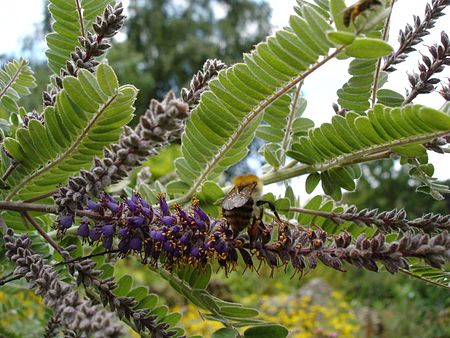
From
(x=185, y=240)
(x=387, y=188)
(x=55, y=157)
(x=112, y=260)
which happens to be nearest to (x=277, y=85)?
(x=185, y=240)

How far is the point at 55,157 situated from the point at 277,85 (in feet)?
1.55

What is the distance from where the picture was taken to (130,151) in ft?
2.95

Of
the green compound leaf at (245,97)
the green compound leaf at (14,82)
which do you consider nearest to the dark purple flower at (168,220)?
the green compound leaf at (245,97)

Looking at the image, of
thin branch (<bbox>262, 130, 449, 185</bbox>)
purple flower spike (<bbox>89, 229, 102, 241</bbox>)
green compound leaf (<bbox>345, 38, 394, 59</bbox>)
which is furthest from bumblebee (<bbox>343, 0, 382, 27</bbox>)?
purple flower spike (<bbox>89, 229, 102, 241</bbox>)

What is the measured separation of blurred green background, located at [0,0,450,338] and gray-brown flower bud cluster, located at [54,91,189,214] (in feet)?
1.77

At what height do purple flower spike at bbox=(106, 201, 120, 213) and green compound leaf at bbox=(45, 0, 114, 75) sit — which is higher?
green compound leaf at bbox=(45, 0, 114, 75)

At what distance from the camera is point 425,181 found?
1.32 metres

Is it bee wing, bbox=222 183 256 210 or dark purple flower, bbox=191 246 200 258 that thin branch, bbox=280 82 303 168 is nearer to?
bee wing, bbox=222 183 256 210

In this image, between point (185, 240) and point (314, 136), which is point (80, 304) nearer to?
point (185, 240)

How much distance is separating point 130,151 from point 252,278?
29.0ft

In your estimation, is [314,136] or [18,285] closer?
[314,136]

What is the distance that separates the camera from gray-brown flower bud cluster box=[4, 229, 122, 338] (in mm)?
760

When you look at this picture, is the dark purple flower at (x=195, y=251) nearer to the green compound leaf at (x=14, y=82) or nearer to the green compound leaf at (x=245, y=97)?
the green compound leaf at (x=245, y=97)

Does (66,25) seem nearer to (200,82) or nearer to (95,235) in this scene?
(200,82)
